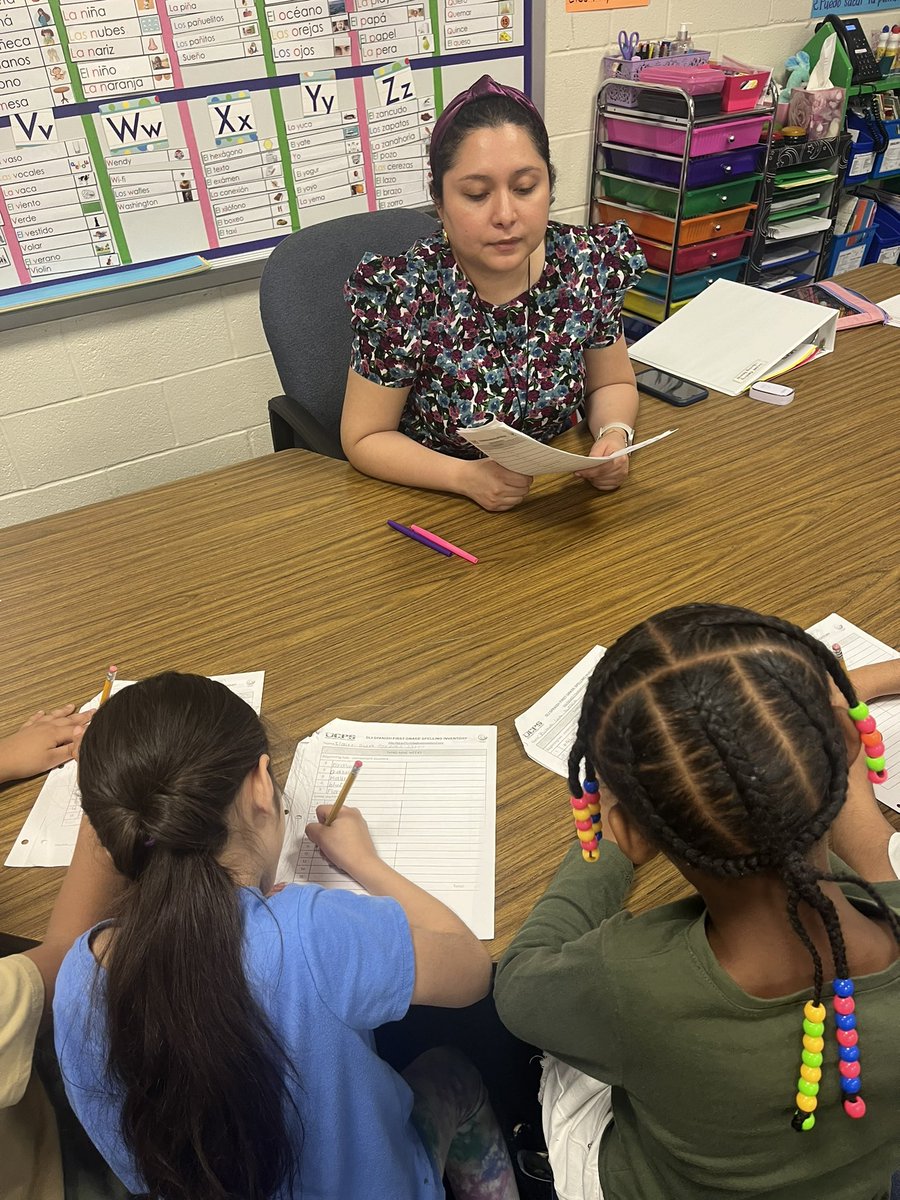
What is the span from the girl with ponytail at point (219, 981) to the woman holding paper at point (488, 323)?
0.73 meters

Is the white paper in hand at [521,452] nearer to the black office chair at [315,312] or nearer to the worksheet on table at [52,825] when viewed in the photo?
the black office chair at [315,312]

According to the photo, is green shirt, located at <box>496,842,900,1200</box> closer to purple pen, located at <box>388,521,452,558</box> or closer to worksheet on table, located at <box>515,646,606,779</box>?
worksheet on table, located at <box>515,646,606,779</box>

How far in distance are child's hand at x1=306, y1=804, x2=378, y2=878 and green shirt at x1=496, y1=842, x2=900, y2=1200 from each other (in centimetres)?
17

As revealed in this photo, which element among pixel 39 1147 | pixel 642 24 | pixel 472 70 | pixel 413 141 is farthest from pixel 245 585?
pixel 642 24

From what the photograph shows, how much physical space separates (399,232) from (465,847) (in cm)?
134

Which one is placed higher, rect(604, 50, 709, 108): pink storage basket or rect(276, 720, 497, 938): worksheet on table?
rect(604, 50, 709, 108): pink storage basket

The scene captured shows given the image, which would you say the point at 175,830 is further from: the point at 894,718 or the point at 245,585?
the point at 894,718

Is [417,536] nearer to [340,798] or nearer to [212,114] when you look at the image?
[340,798]

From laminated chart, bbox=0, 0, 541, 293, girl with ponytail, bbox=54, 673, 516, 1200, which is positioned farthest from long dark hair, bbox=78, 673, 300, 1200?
laminated chart, bbox=0, 0, 541, 293

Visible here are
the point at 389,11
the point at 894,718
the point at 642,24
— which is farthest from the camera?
the point at 642,24

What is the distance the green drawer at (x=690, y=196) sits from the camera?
246 centimetres

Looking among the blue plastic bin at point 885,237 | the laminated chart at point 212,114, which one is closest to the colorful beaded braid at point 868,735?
the laminated chart at point 212,114

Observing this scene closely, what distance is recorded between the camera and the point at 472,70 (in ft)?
7.50

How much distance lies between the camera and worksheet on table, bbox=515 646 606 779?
0.92m
